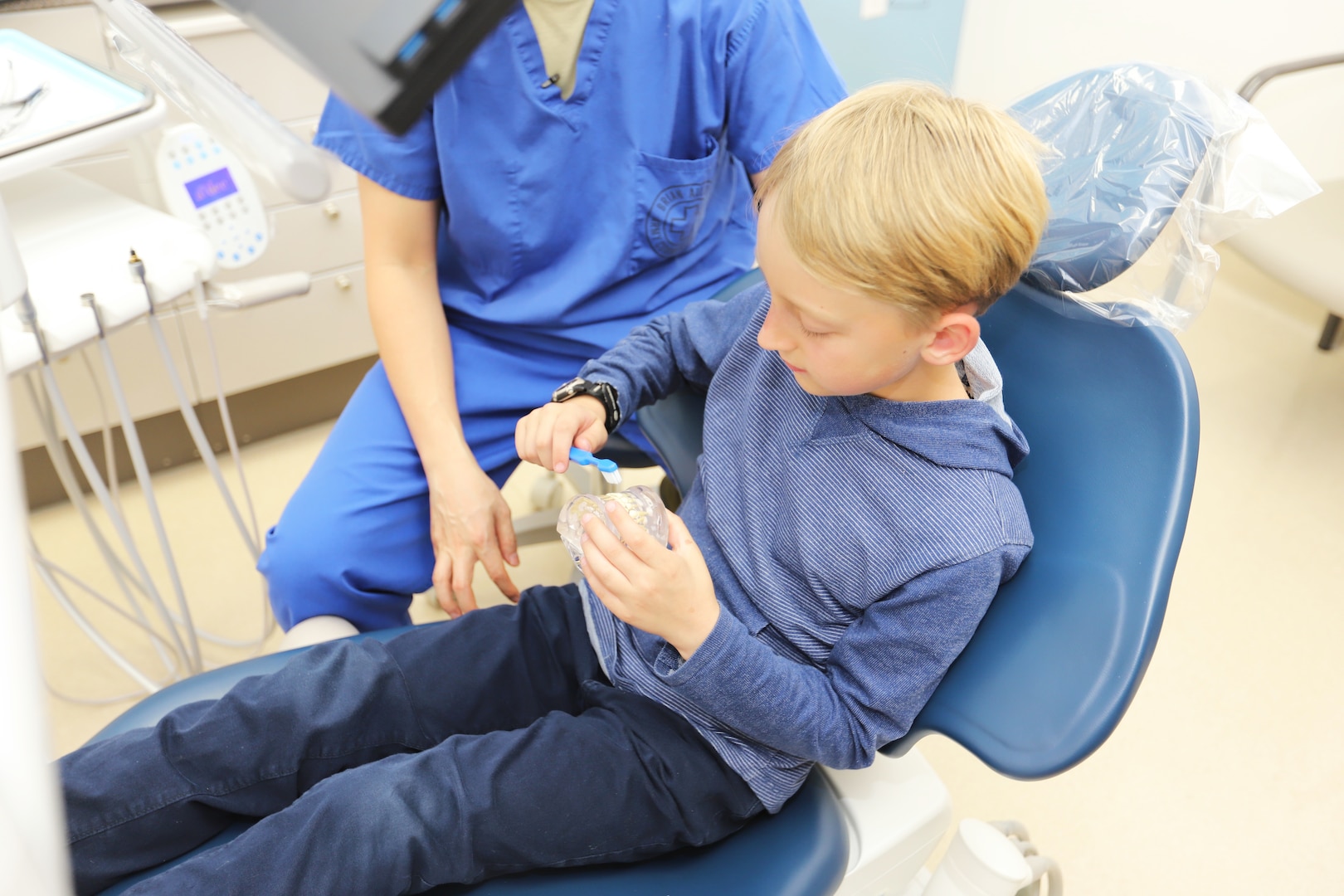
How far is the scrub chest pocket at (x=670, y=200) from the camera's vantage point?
108 centimetres

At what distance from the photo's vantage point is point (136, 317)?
3.14 ft

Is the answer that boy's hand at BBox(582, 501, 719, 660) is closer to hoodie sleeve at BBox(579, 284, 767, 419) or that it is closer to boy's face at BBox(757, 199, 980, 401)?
boy's face at BBox(757, 199, 980, 401)

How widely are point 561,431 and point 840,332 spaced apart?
0.31m

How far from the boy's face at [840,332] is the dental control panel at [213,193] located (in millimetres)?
641

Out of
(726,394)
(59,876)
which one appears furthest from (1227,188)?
(59,876)

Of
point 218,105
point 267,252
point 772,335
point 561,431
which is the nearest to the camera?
point 218,105

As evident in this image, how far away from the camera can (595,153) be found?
1.08m

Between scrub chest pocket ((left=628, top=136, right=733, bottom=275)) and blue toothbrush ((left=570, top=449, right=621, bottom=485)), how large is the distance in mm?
307

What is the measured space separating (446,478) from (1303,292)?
155cm

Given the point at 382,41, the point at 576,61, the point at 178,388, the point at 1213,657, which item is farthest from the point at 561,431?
the point at 1213,657

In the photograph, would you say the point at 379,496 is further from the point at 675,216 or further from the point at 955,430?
the point at 955,430

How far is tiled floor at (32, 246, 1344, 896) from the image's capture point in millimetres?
1360

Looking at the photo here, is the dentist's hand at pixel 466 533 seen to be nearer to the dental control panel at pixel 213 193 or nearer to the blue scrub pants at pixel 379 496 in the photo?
the blue scrub pants at pixel 379 496

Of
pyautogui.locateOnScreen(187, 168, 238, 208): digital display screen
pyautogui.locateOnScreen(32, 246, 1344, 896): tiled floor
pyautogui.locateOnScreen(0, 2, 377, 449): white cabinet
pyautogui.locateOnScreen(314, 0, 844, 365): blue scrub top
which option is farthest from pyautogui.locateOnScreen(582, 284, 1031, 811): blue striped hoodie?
pyautogui.locateOnScreen(0, 2, 377, 449): white cabinet
